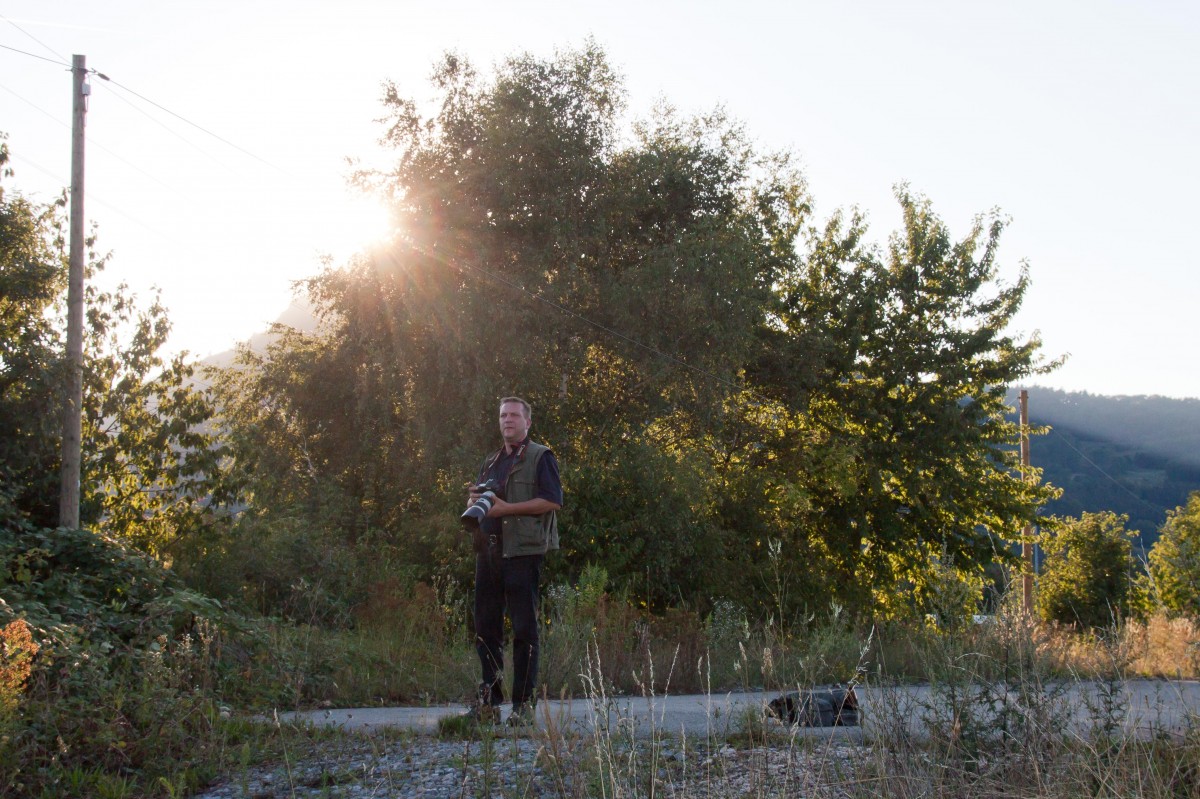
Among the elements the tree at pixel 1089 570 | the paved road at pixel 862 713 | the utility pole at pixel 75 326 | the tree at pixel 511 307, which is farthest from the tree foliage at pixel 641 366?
the tree at pixel 1089 570

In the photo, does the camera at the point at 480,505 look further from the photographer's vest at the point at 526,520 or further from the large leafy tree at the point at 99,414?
the large leafy tree at the point at 99,414

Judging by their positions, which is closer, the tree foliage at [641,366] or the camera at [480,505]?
the camera at [480,505]

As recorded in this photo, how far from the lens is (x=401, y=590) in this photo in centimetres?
1335

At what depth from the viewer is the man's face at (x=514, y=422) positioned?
21.6 ft

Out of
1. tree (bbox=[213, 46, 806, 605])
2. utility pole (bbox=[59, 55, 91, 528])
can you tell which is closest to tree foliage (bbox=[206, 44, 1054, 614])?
tree (bbox=[213, 46, 806, 605])

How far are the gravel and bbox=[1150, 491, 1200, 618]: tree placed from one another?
3.08m

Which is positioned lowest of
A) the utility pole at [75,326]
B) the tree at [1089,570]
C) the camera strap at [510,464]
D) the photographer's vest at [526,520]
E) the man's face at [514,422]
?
the tree at [1089,570]

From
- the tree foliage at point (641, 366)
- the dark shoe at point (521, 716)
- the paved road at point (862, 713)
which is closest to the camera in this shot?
the paved road at point (862, 713)

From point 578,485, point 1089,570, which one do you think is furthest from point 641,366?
point 1089,570

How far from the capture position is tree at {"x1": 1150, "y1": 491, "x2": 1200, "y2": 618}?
14.5 meters

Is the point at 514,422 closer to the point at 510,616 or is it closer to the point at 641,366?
the point at 510,616

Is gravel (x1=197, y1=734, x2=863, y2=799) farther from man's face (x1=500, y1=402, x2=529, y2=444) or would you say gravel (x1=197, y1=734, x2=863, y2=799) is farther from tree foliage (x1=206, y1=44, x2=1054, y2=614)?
tree foliage (x1=206, y1=44, x2=1054, y2=614)

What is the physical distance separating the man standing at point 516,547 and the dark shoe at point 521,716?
0.33ft

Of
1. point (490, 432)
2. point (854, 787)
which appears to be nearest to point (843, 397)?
point (490, 432)
